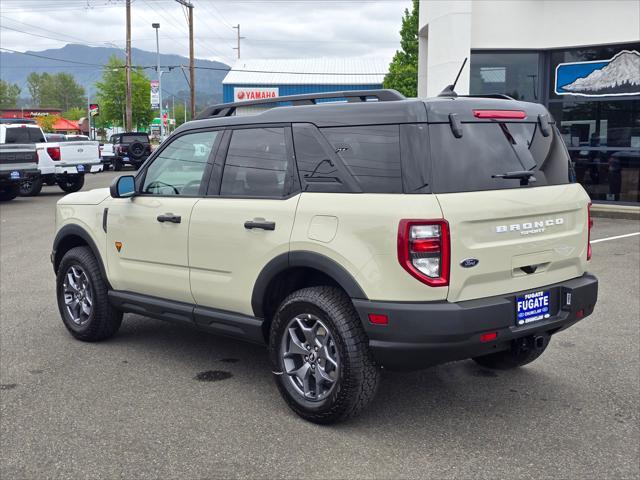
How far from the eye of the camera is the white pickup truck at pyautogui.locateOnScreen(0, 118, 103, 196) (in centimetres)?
2112

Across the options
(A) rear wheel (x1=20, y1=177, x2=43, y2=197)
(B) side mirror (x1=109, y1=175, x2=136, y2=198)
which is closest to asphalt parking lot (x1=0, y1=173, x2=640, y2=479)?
(B) side mirror (x1=109, y1=175, x2=136, y2=198)

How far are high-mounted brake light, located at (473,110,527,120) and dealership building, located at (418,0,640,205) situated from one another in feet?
41.6

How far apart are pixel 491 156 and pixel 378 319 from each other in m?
1.13

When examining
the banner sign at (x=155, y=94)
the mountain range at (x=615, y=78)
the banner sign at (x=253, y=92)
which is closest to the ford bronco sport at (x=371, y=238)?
the mountain range at (x=615, y=78)

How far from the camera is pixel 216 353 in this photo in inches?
225

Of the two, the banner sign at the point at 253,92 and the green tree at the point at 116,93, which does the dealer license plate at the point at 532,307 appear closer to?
the banner sign at the point at 253,92

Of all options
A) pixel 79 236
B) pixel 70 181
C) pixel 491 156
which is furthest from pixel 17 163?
pixel 491 156

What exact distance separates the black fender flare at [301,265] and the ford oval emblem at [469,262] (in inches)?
21.4

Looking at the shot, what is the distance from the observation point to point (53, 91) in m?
193

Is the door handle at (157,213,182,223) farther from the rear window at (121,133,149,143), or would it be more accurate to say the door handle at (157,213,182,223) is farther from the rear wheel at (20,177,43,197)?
the rear window at (121,133,149,143)

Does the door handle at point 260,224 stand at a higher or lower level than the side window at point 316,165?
lower

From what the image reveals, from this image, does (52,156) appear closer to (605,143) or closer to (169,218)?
(605,143)

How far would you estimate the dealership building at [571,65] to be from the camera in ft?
51.4

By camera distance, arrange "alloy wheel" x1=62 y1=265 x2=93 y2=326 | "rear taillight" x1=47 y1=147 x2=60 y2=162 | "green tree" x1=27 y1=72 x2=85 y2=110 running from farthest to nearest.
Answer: "green tree" x1=27 y1=72 x2=85 y2=110 → "rear taillight" x1=47 y1=147 x2=60 y2=162 → "alloy wheel" x1=62 y1=265 x2=93 y2=326
